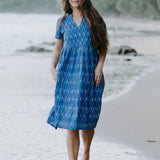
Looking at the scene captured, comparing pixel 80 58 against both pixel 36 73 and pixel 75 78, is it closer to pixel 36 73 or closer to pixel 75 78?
pixel 75 78

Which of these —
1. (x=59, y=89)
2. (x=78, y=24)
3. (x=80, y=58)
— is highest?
(x=78, y=24)

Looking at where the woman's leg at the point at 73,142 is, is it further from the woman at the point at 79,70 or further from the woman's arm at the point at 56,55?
the woman's arm at the point at 56,55

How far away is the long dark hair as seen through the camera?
12.2 ft

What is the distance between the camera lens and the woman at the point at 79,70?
3688 mm

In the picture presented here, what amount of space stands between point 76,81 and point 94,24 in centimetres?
46

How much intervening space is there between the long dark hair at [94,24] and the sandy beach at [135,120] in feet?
4.46

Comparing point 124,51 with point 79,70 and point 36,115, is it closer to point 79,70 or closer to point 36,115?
point 36,115

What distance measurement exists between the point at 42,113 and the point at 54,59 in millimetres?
2931

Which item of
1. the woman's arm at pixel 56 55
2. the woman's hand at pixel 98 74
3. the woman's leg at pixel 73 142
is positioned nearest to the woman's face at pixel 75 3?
the woman's arm at pixel 56 55

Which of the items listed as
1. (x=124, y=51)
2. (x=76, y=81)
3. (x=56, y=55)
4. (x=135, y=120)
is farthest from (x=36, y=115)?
(x=124, y=51)

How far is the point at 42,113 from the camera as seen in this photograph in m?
6.79

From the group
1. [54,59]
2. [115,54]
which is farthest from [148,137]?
[115,54]

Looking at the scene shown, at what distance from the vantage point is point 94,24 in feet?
12.2

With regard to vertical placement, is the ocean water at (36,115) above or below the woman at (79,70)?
below
